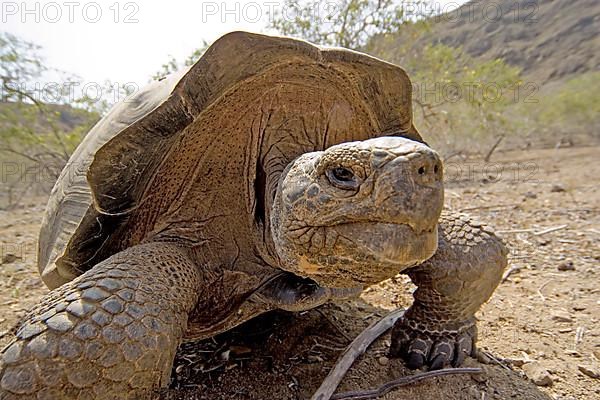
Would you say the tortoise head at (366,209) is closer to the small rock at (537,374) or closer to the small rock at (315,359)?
the small rock at (315,359)

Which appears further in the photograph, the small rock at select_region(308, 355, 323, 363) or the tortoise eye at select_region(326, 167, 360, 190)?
the small rock at select_region(308, 355, 323, 363)

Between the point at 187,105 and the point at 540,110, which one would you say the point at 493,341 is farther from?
the point at 540,110

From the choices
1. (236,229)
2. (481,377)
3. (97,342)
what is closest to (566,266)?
(481,377)

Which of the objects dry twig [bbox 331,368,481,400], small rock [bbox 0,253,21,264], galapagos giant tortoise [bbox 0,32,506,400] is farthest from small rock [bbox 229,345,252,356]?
small rock [bbox 0,253,21,264]

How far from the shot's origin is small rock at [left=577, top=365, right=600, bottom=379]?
5.49 feet

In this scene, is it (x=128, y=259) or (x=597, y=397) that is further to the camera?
(x=597, y=397)

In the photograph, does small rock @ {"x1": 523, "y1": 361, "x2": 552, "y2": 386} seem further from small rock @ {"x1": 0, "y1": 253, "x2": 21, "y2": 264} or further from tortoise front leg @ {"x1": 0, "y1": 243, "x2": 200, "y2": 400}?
small rock @ {"x1": 0, "y1": 253, "x2": 21, "y2": 264}

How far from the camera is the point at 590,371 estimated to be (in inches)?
66.5

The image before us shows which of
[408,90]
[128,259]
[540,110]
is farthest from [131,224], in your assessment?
[540,110]

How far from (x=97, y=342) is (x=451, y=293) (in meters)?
1.25

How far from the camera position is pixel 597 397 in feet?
5.11

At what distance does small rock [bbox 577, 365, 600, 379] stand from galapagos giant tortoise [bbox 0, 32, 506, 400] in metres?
0.45

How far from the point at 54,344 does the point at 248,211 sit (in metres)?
0.81

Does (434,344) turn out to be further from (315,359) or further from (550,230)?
(550,230)
